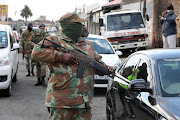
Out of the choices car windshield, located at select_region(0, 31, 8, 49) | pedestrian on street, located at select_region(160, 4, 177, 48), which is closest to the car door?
car windshield, located at select_region(0, 31, 8, 49)

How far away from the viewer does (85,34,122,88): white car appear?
9.39 m

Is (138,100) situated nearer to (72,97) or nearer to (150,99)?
(150,99)

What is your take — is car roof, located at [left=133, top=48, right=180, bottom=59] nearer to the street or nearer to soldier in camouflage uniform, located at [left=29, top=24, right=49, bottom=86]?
the street

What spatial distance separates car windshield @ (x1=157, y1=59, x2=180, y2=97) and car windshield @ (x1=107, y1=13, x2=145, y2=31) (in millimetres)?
14436

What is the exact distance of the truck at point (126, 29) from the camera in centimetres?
1872

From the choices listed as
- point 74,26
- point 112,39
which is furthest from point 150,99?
point 112,39

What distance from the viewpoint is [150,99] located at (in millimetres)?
3926

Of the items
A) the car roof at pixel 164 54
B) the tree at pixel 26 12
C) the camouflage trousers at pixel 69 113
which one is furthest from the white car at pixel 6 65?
the tree at pixel 26 12

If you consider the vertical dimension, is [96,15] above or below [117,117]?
above

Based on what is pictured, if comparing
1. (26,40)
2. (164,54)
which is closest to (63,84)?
(164,54)

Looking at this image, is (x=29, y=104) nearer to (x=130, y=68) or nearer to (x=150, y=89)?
(x=130, y=68)

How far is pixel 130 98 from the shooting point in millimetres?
4449

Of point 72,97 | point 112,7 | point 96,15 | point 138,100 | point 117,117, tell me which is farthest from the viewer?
point 96,15

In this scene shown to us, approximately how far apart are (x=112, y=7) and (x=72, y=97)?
73.5ft
